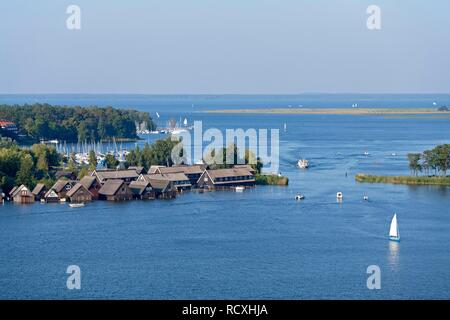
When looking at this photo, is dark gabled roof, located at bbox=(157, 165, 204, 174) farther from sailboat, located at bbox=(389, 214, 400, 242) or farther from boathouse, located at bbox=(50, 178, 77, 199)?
sailboat, located at bbox=(389, 214, 400, 242)

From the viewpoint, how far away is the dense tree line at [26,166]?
14.4 metres

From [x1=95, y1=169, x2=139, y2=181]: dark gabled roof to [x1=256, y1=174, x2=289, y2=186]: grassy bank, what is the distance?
8.13ft

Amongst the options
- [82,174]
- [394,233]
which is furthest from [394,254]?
[82,174]

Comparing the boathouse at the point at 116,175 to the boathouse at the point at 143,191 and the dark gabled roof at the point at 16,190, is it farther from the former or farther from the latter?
the dark gabled roof at the point at 16,190

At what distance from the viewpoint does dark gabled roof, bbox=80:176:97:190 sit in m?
14.1

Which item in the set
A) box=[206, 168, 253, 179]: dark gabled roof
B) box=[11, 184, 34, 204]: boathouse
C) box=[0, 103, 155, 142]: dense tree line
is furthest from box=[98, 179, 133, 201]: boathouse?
box=[0, 103, 155, 142]: dense tree line

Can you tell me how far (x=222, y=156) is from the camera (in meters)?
17.2

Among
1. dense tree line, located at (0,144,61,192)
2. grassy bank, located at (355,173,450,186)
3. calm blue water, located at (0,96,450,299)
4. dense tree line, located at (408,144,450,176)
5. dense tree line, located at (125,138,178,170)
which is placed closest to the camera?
calm blue water, located at (0,96,450,299)

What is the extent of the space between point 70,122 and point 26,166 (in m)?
14.1

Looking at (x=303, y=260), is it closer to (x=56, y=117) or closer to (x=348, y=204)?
(x=348, y=204)

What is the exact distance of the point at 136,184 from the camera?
14492 millimetres

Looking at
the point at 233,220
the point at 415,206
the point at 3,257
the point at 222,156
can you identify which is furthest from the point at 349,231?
the point at 222,156

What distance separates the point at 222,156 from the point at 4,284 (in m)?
9.47

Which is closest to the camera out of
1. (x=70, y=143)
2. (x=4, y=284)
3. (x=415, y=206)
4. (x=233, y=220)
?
(x=4, y=284)
